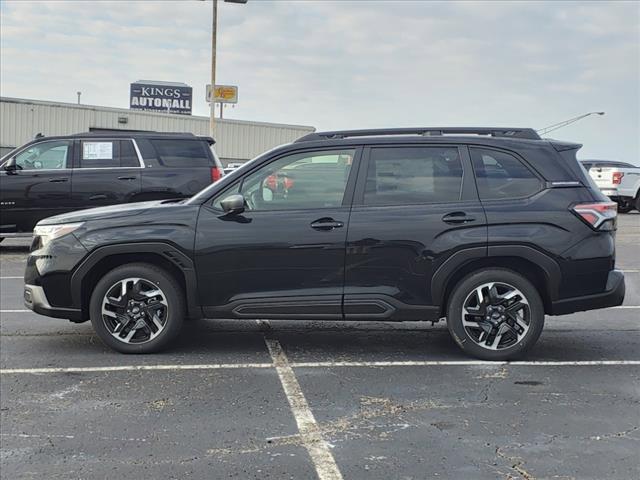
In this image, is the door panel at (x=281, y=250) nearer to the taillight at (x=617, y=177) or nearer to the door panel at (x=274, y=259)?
the door panel at (x=274, y=259)

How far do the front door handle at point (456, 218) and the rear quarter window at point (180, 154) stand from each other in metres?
6.88

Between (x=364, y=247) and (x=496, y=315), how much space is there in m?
1.16

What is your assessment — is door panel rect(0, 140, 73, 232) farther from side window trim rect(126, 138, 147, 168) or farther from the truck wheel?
the truck wheel

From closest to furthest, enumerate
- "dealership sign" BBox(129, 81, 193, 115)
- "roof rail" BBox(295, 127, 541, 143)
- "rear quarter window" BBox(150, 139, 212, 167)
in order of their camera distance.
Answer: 1. "roof rail" BBox(295, 127, 541, 143)
2. "rear quarter window" BBox(150, 139, 212, 167)
3. "dealership sign" BBox(129, 81, 193, 115)

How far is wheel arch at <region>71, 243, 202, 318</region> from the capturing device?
544cm

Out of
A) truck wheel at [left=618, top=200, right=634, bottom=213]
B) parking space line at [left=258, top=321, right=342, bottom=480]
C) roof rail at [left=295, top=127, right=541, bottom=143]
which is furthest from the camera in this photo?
truck wheel at [left=618, top=200, right=634, bottom=213]

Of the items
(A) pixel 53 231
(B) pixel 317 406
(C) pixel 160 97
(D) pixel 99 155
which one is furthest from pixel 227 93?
(C) pixel 160 97

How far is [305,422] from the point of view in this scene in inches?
164

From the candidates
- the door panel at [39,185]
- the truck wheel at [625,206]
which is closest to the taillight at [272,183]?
the door panel at [39,185]

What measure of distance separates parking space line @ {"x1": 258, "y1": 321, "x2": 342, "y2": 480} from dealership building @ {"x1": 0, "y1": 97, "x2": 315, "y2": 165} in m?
Result: 30.7

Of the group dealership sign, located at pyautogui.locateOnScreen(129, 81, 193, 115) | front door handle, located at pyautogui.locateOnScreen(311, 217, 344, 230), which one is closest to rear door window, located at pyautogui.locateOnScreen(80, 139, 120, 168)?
front door handle, located at pyautogui.locateOnScreen(311, 217, 344, 230)

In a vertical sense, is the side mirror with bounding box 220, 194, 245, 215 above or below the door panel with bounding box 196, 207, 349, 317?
above

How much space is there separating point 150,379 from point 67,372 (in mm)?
703

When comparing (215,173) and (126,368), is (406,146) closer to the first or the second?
(126,368)
